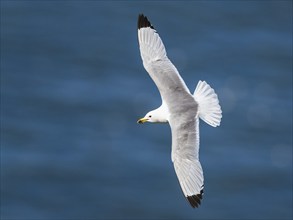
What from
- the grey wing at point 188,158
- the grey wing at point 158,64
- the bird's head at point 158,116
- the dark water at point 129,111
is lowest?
the grey wing at point 188,158

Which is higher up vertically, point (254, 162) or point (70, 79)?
point (70, 79)

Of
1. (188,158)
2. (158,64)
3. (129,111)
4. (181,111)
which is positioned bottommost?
(188,158)

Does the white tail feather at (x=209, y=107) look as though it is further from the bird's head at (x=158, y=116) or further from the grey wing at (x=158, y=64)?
the bird's head at (x=158, y=116)

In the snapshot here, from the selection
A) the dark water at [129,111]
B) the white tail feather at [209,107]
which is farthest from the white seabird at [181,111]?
the dark water at [129,111]

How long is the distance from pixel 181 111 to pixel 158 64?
0.85 m

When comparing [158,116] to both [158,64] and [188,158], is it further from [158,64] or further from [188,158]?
[188,158]

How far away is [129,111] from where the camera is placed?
73.2 feet

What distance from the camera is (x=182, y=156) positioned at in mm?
13109

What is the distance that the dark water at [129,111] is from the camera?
21.4 m

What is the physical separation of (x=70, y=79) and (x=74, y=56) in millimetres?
1078

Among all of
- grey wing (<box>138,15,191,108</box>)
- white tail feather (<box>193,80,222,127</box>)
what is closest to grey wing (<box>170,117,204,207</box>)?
white tail feather (<box>193,80,222,127</box>)

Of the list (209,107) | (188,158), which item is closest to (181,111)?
(209,107)

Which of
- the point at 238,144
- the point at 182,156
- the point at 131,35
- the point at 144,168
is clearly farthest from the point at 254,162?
the point at 182,156

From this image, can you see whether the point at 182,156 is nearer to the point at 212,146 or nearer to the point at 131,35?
the point at 212,146
